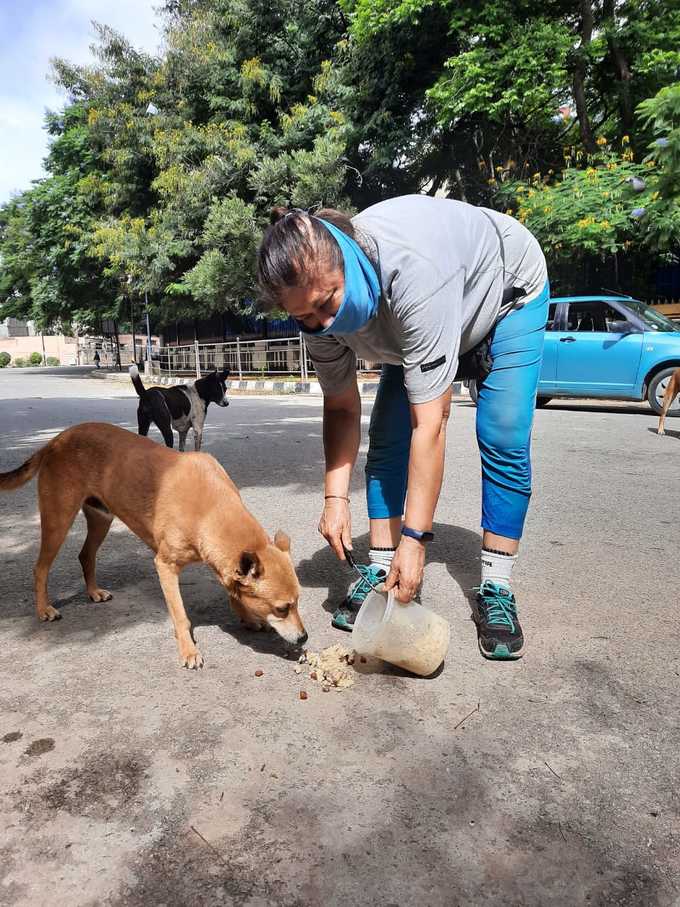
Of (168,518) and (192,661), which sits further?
(168,518)

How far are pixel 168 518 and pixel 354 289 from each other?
4.12 feet

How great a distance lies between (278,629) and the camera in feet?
8.18

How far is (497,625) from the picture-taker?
2537mm

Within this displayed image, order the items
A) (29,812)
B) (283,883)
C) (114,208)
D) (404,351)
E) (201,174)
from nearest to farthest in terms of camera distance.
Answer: (283,883) → (29,812) → (404,351) → (201,174) → (114,208)

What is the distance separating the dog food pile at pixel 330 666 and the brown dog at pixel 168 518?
3.6 inches

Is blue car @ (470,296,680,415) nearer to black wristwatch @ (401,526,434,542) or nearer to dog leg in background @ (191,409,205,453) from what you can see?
dog leg in background @ (191,409,205,453)

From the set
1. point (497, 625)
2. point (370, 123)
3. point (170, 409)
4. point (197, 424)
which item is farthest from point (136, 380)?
point (370, 123)

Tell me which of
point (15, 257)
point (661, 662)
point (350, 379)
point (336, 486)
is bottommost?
point (661, 662)

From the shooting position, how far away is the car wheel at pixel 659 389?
9.99m

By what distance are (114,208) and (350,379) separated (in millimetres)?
23393

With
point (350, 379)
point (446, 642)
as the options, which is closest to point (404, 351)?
point (350, 379)

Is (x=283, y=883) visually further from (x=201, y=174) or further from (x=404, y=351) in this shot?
(x=201, y=174)

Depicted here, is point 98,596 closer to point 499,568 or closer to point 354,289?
point 499,568

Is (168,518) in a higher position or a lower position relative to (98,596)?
higher
